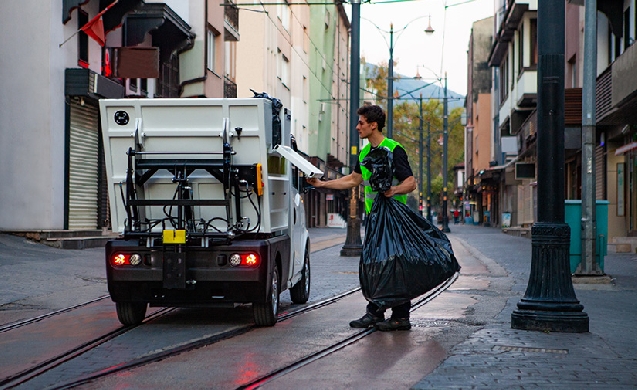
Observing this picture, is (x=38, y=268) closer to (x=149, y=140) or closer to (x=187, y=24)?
(x=149, y=140)

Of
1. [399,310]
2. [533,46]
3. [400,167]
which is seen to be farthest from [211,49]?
[399,310]

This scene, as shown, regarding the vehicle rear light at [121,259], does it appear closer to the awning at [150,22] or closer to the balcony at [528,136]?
the awning at [150,22]

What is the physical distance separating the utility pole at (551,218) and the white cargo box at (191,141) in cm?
253

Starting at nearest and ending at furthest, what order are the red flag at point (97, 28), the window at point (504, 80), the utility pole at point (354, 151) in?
the red flag at point (97, 28), the utility pole at point (354, 151), the window at point (504, 80)

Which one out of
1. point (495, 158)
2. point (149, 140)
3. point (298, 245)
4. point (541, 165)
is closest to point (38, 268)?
point (298, 245)

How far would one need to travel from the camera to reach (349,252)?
2509 centimetres

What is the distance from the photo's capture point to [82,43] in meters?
25.7

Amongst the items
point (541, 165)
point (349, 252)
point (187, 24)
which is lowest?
point (349, 252)

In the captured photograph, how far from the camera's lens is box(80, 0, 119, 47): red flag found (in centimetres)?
2422

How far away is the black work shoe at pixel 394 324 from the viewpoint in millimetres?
9227

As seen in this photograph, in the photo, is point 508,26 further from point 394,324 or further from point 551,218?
point 394,324

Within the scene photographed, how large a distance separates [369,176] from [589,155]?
797cm

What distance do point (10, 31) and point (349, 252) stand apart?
9.35 meters

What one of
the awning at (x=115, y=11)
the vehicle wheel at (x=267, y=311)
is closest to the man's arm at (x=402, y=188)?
the vehicle wheel at (x=267, y=311)
